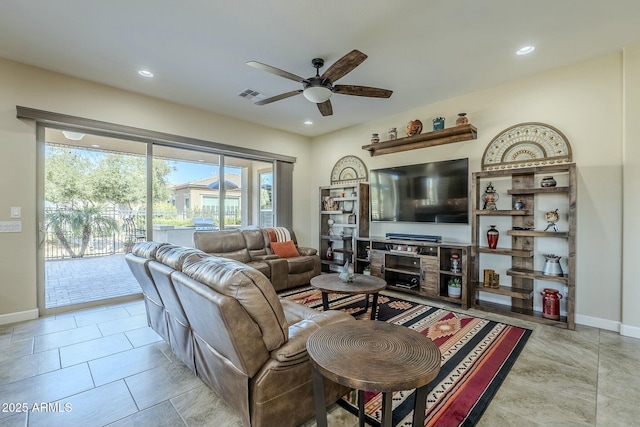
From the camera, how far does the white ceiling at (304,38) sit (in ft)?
7.93

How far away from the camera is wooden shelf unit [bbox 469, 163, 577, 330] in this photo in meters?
3.13

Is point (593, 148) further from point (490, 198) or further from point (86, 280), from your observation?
point (86, 280)

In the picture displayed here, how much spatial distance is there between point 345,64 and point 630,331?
12.8 ft

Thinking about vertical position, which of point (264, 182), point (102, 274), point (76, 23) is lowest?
point (102, 274)

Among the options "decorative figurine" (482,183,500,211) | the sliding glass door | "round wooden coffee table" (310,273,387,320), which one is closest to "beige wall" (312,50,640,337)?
"decorative figurine" (482,183,500,211)

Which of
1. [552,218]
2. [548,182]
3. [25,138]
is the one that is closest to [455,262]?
[552,218]

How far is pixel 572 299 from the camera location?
3121 millimetres

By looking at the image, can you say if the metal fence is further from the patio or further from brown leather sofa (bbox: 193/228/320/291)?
brown leather sofa (bbox: 193/228/320/291)

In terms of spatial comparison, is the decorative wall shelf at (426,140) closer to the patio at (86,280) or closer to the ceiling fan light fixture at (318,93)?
the ceiling fan light fixture at (318,93)

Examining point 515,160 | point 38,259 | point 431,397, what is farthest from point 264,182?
point 431,397

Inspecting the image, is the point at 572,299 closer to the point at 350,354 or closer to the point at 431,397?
the point at 431,397

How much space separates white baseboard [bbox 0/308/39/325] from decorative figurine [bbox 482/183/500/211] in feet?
19.0

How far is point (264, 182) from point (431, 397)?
4.85 metres

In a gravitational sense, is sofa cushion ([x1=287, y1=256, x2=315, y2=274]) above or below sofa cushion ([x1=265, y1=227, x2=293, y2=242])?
below
